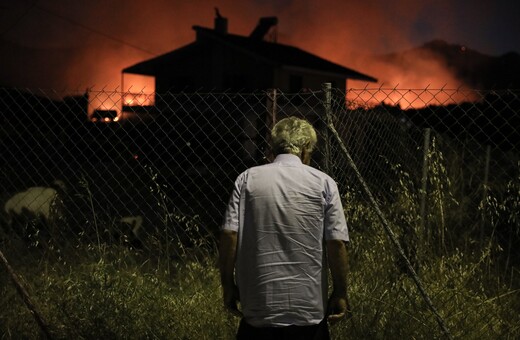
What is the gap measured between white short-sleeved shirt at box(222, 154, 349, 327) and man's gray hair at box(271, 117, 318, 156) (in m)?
0.07

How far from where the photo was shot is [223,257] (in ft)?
10.2

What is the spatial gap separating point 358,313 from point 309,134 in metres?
1.86

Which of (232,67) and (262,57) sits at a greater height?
(262,57)

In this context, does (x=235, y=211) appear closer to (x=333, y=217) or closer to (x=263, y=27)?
(x=333, y=217)

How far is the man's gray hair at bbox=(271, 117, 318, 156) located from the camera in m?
3.14

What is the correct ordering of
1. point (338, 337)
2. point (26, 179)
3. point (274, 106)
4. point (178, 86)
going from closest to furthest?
point (338, 337), point (274, 106), point (26, 179), point (178, 86)

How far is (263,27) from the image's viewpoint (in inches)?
1612

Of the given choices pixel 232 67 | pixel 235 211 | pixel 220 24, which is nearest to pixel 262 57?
pixel 232 67

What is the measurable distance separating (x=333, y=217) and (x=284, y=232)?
23 centimetres

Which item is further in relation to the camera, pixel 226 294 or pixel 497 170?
pixel 497 170

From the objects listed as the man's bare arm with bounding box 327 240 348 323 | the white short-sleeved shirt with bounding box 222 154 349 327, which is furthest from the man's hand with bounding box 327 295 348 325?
the white short-sleeved shirt with bounding box 222 154 349 327

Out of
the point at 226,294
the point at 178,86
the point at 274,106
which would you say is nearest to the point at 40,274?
the point at 274,106

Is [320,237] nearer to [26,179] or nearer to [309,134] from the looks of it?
[309,134]

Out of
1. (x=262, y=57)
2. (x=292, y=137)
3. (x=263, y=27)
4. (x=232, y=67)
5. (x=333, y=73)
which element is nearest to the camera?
(x=292, y=137)
